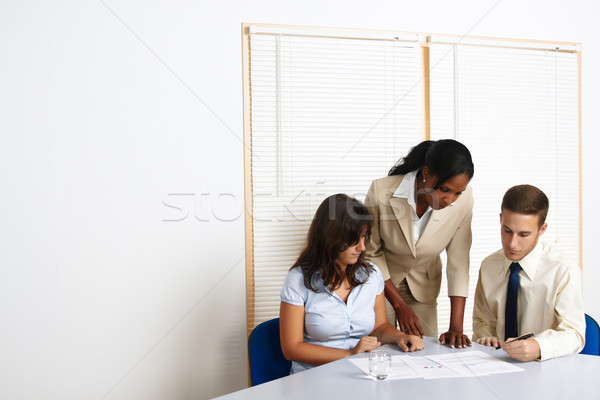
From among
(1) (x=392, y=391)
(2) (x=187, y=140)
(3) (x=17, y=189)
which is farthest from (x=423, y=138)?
(3) (x=17, y=189)

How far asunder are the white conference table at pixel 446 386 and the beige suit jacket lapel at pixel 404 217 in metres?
0.74

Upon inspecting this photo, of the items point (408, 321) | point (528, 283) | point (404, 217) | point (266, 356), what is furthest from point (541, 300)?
point (266, 356)

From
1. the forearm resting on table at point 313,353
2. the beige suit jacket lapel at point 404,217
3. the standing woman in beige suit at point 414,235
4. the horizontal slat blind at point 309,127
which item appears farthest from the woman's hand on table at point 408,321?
the horizontal slat blind at point 309,127

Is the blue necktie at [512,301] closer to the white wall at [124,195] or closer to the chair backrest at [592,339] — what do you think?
the chair backrest at [592,339]

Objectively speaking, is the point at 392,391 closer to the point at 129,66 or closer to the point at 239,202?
the point at 239,202

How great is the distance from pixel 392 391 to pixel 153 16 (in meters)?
2.12

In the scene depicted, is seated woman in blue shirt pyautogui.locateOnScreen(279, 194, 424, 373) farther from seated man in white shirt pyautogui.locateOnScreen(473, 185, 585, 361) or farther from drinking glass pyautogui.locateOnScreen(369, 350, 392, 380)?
seated man in white shirt pyautogui.locateOnScreen(473, 185, 585, 361)

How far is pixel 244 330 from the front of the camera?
8.55 feet

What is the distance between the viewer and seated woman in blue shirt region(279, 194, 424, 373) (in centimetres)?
179

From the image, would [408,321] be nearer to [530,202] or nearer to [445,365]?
[445,365]

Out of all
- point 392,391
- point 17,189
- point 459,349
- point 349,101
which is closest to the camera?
point 392,391

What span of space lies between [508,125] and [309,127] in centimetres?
125

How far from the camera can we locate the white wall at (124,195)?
7.66ft

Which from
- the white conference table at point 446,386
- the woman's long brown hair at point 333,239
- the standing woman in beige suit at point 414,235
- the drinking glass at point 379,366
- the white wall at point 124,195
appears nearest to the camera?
the white conference table at point 446,386
